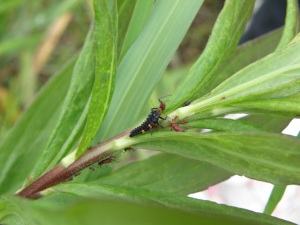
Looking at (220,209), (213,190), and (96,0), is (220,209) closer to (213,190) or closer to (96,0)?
(96,0)

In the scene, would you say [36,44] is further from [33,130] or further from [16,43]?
[33,130]

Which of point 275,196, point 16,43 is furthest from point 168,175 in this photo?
point 16,43

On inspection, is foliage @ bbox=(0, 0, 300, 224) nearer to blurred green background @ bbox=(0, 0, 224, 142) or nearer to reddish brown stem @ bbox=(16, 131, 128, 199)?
reddish brown stem @ bbox=(16, 131, 128, 199)

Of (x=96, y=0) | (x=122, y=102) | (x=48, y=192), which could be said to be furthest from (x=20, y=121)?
(x=96, y=0)

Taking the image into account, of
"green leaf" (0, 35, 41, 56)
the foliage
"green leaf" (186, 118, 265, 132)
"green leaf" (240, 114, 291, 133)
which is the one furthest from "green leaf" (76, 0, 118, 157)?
"green leaf" (0, 35, 41, 56)

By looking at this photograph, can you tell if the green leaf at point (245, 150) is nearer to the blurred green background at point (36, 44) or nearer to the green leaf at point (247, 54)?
the green leaf at point (247, 54)
